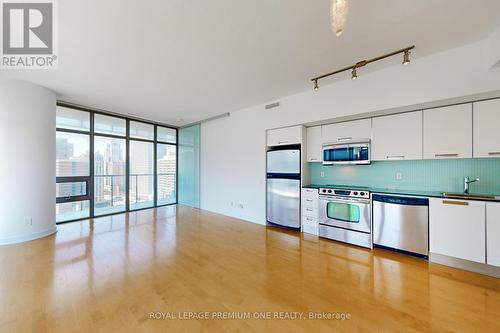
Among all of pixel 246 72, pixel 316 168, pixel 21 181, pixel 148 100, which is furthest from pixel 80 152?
pixel 316 168

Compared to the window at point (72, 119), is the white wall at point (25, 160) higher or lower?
lower

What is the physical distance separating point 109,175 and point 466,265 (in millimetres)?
7368

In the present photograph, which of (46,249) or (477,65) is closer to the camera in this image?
(477,65)

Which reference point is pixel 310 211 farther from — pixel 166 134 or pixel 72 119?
pixel 72 119

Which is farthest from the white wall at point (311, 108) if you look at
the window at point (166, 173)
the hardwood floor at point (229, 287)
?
the hardwood floor at point (229, 287)

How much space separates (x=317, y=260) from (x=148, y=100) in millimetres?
4652

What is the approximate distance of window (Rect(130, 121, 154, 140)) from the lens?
5949 mm

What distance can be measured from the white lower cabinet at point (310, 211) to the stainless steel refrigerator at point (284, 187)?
0.42 feet

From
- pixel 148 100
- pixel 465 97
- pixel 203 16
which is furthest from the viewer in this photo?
pixel 148 100

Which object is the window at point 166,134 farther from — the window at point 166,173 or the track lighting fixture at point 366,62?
the track lighting fixture at point 366,62

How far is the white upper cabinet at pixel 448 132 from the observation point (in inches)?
104

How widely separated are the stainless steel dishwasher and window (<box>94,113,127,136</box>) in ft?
21.1

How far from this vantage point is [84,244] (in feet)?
11.2

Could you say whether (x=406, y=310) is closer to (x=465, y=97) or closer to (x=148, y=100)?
(x=465, y=97)
